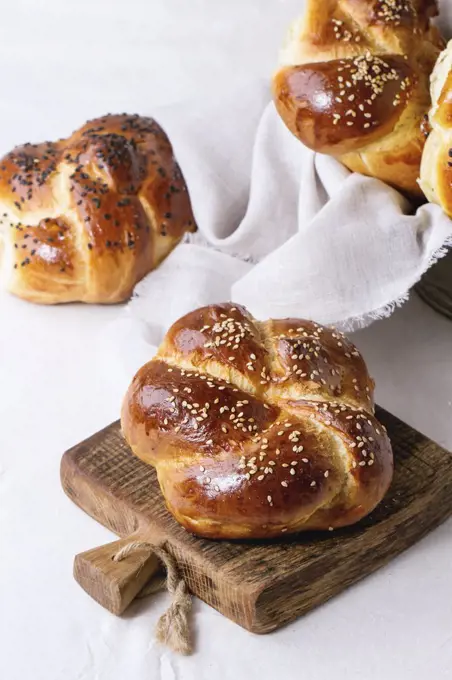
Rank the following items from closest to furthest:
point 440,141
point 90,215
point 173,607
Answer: point 173,607
point 440,141
point 90,215

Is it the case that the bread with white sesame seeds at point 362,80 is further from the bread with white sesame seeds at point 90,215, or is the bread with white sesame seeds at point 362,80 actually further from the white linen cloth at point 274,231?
the bread with white sesame seeds at point 90,215

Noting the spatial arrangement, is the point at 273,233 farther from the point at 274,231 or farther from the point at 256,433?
the point at 256,433

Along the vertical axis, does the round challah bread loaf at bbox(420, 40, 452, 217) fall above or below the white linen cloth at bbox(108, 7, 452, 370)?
above

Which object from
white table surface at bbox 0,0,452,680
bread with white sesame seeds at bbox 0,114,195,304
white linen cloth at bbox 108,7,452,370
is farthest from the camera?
bread with white sesame seeds at bbox 0,114,195,304

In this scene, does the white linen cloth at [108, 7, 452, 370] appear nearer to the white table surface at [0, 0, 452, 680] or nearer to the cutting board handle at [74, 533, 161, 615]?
the white table surface at [0, 0, 452, 680]

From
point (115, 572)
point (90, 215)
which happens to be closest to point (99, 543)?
point (115, 572)

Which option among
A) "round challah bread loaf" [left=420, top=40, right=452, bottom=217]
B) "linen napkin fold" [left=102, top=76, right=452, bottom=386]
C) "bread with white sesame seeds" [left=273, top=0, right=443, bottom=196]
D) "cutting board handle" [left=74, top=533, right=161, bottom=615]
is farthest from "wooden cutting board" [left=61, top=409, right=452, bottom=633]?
"bread with white sesame seeds" [left=273, top=0, right=443, bottom=196]

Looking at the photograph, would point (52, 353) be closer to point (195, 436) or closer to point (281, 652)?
point (195, 436)
